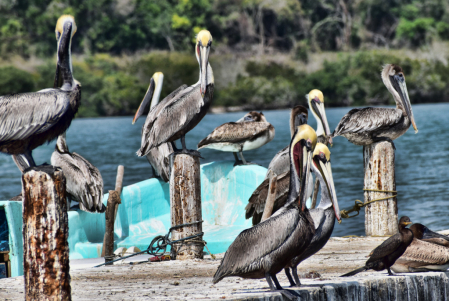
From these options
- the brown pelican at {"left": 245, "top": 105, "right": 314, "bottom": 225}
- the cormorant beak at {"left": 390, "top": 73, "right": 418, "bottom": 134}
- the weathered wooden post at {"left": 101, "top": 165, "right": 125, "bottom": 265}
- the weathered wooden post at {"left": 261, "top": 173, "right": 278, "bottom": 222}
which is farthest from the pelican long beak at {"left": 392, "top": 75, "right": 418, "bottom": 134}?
the weathered wooden post at {"left": 101, "top": 165, "right": 125, "bottom": 265}

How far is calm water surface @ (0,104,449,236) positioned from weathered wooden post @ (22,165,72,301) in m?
7.96

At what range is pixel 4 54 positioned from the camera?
52.1 m

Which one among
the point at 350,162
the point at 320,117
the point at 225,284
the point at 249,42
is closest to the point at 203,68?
the point at 320,117

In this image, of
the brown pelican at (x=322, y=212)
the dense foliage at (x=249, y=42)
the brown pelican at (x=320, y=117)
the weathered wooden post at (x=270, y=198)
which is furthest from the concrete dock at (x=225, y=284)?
the dense foliage at (x=249, y=42)

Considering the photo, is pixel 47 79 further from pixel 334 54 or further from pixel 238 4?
pixel 334 54

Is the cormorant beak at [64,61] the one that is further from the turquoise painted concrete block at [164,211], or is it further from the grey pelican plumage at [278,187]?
the turquoise painted concrete block at [164,211]

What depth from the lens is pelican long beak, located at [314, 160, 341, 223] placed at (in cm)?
415

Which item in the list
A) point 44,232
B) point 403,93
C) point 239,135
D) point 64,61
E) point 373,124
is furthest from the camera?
point 239,135

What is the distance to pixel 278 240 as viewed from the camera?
369 cm

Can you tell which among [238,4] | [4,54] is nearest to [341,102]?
[238,4]

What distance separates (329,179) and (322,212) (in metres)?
0.23

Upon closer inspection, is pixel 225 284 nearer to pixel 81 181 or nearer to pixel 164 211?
pixel 81 181

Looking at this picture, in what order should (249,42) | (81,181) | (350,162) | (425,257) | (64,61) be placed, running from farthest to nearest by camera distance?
(249,42), (350,162), (81,181), (425,257), (64,61)

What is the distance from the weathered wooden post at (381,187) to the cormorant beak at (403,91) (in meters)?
0.58
